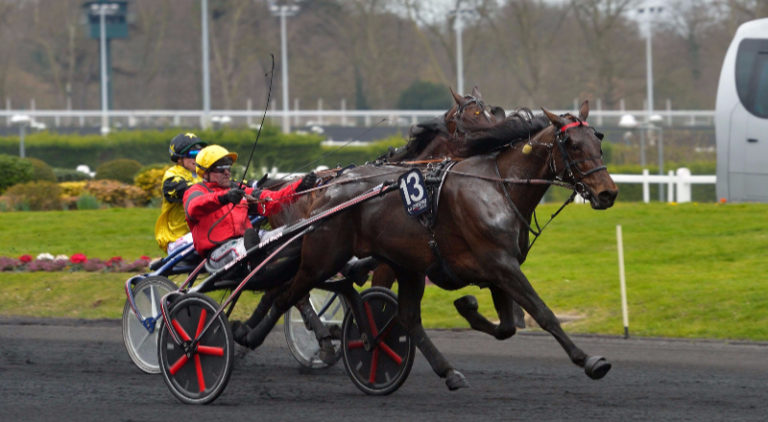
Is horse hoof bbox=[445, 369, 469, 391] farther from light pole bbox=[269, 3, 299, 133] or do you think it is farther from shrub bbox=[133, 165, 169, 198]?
light pole bbox=[269, 3, 299, 133]

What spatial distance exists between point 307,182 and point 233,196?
95 cm

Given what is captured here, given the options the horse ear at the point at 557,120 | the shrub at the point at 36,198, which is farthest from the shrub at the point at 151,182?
the horse ear at the point at 557,120

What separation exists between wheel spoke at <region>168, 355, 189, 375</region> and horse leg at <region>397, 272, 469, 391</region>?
48.6 inches

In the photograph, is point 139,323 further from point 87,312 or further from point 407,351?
point 87,312

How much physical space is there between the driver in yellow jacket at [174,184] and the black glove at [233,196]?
1.25 m

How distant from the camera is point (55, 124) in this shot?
4012 cm

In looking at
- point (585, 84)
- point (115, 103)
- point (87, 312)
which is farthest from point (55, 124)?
point (87, 312)

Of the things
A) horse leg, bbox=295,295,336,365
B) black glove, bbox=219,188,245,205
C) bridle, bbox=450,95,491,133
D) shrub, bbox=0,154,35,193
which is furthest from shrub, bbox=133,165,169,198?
black glove, bbox=219,188,245,205

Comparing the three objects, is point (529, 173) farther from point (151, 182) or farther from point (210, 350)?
point (151, 182)

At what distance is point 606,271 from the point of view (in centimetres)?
1265

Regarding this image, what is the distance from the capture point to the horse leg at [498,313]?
292 inches

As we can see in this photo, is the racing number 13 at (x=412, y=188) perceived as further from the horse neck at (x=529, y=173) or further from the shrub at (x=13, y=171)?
the shrub at (x=13, y=171)

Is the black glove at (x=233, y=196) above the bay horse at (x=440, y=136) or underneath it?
underneath

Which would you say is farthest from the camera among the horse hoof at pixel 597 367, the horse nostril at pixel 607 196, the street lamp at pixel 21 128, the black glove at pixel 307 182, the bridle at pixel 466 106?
the street lamp at pixel 21 128
